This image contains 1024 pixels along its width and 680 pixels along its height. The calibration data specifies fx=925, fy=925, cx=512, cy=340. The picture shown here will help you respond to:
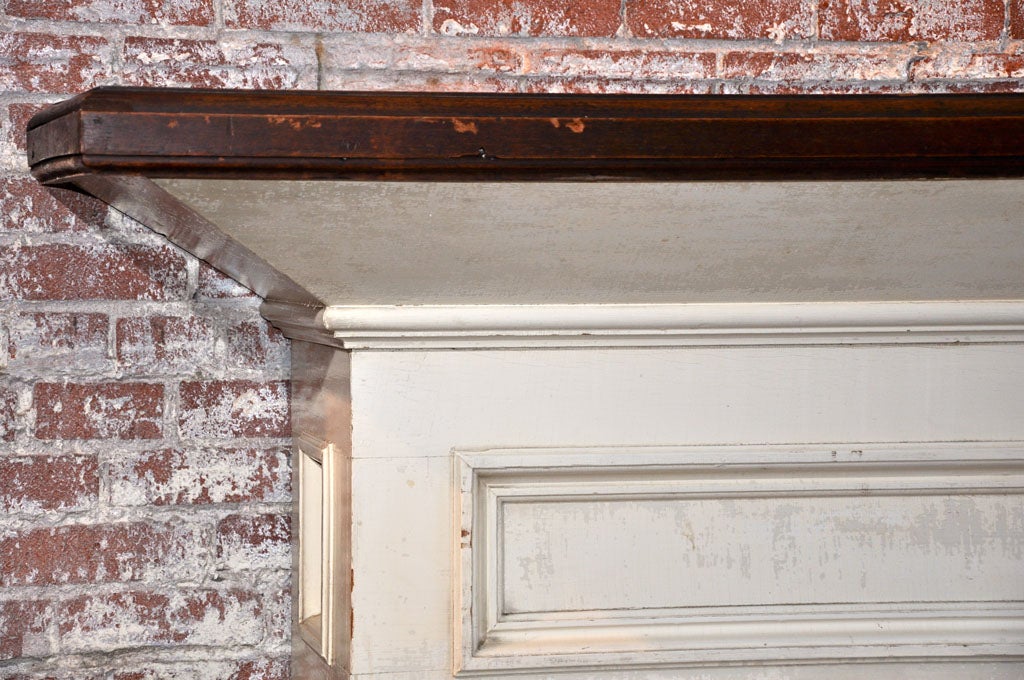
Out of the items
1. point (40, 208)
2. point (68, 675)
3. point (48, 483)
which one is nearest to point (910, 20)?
point (40, 208)

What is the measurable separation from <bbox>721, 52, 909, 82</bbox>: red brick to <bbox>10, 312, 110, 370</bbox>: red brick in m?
0.80

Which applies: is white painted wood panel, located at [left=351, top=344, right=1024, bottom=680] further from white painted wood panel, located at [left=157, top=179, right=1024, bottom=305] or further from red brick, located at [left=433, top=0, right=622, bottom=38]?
red brick, located at [left=433, top=0, right=622, bottom=38]

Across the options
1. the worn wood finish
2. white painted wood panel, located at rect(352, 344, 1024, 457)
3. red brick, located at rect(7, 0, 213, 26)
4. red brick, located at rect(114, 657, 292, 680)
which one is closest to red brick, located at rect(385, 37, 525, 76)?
red brick, located at rect(7, 0, 213, 26)

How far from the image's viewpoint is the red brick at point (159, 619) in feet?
3.43

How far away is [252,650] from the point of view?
108 centimetres

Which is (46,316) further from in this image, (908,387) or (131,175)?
(908,387)

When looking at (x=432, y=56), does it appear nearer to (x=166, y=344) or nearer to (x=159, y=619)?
(x=166, y=344)

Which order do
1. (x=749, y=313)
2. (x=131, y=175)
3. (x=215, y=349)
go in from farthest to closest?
(x=215, y=349), (x=749, y=313), (x=131, y=175)

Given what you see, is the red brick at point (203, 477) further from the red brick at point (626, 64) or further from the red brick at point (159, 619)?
the red brick at point (626, 64)

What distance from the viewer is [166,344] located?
41.8 inches

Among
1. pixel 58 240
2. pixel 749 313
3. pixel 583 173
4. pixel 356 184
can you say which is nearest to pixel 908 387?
pixel 749 313

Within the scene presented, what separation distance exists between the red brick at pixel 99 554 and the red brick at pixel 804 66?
85 cm

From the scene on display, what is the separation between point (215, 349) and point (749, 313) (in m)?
0.62

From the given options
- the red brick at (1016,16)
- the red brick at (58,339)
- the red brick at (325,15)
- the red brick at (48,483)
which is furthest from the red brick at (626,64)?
the red brick at (48,483)
